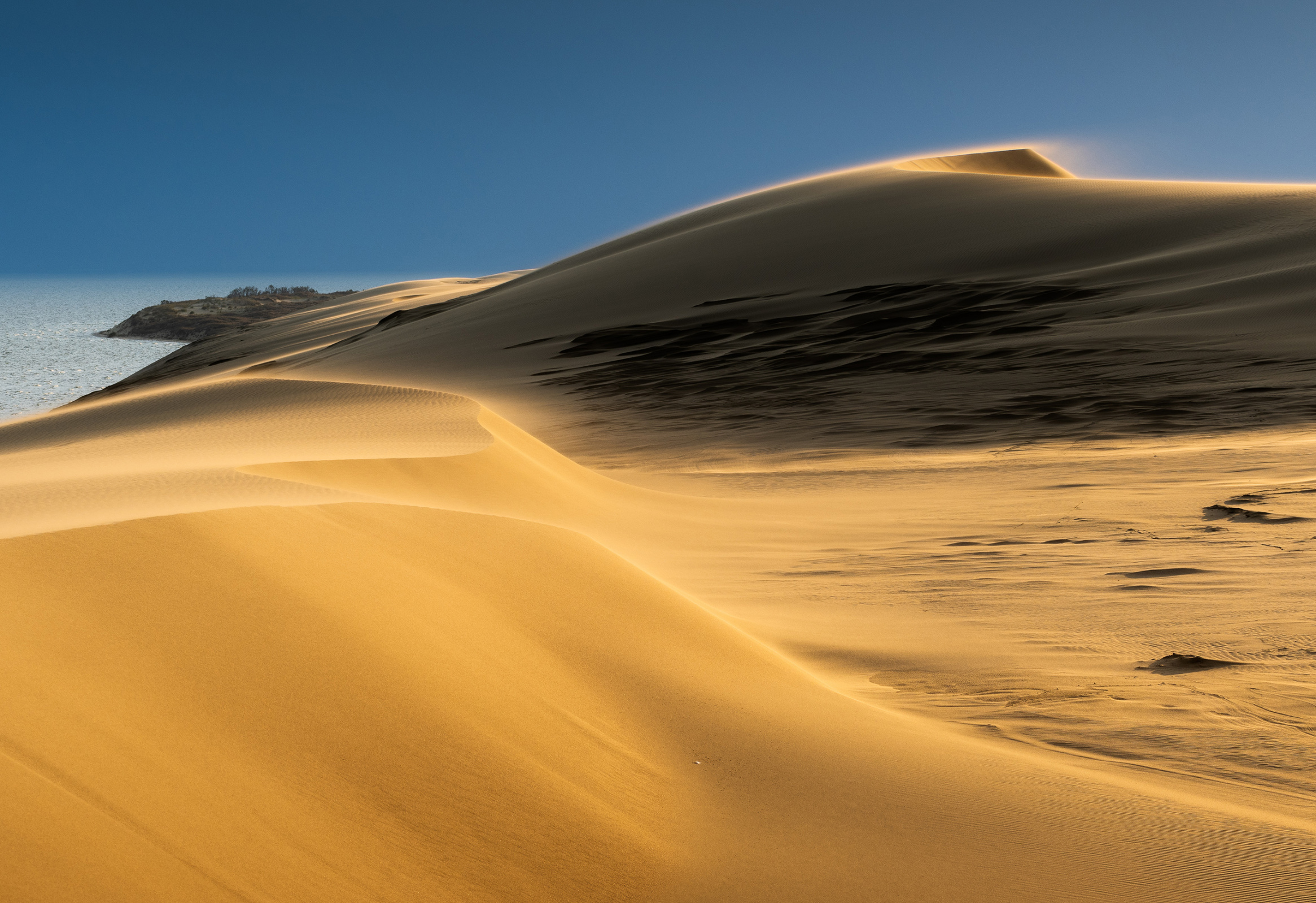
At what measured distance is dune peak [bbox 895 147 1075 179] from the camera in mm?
38844

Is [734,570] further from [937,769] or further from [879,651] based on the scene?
[937,769]

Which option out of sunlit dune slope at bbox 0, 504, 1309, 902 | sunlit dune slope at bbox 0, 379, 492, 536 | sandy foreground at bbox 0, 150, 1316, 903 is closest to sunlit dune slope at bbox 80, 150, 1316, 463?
sandy foreground at bbox 0, 150, 1316, 903

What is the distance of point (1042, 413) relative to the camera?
10.5 metres

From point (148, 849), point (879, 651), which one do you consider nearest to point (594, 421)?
point (879, 651)

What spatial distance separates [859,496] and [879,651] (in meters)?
3.69

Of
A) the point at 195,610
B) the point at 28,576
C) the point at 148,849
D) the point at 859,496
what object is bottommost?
the point at 859,496

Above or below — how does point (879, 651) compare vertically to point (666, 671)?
below

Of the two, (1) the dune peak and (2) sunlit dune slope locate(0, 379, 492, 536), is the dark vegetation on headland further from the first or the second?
(2) sunlit dune slope locate(0, 379, 492, 536)

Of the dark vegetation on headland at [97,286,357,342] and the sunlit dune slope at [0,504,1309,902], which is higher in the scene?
the dark vegetation on headland at [97,286,357,342]

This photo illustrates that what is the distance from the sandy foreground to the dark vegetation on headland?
51.2m

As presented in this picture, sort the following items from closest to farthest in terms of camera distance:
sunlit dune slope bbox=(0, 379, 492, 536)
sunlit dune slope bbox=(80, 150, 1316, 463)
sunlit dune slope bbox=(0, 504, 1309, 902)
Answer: sunlit dune slope bbox=(0, 504, 1309, 902), sunlit dune slope bbox=(0, 379, 492, 536), sunlit dune slope bbox=(80, 150, 1316, 463)

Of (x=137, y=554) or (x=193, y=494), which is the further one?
(x=193, y=494)

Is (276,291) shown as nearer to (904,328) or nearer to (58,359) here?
(58,359)

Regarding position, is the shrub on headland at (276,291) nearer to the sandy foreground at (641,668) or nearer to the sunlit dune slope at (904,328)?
the sunlit dune slope at (904,328)
